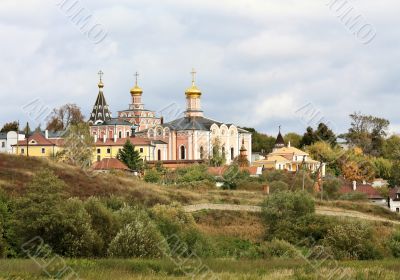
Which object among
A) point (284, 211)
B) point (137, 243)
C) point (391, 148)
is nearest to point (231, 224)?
point (284, 211)

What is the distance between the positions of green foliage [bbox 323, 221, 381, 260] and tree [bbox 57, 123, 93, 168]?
41.3 m

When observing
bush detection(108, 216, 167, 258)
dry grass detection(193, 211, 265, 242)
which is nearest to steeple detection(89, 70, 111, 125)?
dry grass detection(193, 211, 265, 242)

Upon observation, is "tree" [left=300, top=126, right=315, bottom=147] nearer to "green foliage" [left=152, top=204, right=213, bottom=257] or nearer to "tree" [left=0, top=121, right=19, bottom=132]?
"tree" [left=0, top=121, right=19, bottom=132]

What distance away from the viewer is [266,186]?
6781 centimetres

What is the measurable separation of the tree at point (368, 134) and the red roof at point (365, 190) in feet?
107

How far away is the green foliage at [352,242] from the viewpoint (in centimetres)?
4076

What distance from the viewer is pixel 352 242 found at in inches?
1638

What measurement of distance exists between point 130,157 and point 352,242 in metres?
51.4

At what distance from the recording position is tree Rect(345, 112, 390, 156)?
388ft

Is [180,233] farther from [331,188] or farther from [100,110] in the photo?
[100,110]

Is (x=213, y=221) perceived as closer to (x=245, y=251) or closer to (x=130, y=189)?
(x=130, y=189)

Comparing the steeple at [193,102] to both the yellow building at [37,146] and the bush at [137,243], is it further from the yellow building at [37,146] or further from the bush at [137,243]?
the bush at [137,243]

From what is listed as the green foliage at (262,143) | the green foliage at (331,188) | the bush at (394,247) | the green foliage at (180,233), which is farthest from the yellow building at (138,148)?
the bush at (394,247)

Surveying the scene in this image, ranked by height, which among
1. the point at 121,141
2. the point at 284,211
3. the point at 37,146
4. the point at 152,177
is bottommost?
the point at 284,211
